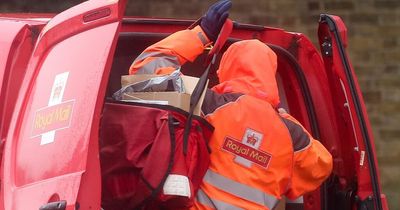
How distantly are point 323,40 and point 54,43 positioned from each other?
4.40 ft

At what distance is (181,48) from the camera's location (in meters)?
3.57

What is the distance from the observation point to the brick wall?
7.67m

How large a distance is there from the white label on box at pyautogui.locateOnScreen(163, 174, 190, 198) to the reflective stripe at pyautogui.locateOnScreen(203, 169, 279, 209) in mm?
247

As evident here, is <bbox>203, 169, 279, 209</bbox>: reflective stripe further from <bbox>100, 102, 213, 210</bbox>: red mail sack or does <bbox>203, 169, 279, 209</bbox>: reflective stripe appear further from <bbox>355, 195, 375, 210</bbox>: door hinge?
<bbox>355, 195, 375, 210</bbox>: door hinge

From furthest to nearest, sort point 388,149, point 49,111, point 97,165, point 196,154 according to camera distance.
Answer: point 388,149 < point 196,154 < point 49,111 < point 97,165

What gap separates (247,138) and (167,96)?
350 mm

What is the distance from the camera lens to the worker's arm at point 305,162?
11.6 feet

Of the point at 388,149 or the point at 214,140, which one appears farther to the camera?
the point at 388,149

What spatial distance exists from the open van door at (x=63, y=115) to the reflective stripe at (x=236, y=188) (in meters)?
0.69

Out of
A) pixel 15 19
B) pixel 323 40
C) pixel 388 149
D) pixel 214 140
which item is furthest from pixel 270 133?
pixel 388 149

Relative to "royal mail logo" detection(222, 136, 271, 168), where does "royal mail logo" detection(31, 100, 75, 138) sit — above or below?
above

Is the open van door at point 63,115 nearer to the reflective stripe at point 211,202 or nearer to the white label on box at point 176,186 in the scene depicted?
the white label on box at point 176,186

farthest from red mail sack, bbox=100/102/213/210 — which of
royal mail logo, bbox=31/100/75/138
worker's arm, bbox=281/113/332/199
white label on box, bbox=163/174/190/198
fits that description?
worker's arm, bbox=281/113/332/199

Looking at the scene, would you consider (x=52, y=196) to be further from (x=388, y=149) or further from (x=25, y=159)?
(x=388, y=149)
